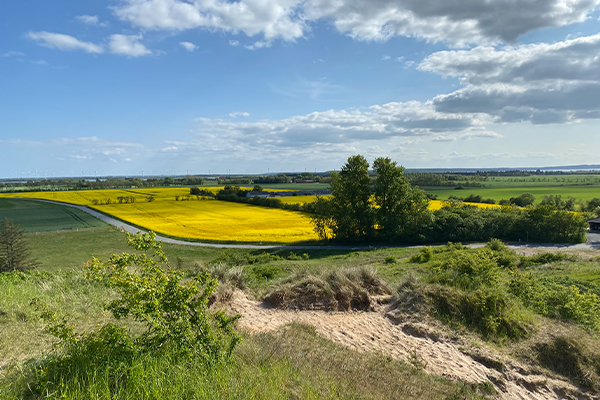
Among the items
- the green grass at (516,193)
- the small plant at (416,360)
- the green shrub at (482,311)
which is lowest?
the green grass at (516,193)

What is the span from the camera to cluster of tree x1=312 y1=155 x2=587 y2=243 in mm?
43906

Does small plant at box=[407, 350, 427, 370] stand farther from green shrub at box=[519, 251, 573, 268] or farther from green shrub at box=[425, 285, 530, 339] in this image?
green shrub at box=[519, 251, 573, 268]

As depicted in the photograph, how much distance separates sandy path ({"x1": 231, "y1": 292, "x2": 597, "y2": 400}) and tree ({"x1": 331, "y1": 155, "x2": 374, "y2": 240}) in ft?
112

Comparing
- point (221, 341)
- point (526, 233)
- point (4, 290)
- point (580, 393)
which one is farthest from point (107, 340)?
point (526, 233)

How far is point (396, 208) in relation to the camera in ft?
149

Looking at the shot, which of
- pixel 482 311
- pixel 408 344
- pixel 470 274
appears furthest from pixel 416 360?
pixel 470 274

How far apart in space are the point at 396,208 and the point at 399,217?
5.31 ft

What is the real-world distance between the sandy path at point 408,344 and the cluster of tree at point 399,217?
113 feet

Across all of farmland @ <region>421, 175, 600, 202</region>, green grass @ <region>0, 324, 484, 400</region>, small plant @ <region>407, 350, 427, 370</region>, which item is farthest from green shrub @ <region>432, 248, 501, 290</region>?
farmland @ <region>421, 175, 600, 202</region>

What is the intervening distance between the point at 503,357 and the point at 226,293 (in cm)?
772

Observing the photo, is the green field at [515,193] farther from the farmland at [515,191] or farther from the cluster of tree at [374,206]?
the cluster of tree at [374,206]

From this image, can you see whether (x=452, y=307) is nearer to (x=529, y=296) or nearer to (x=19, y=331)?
(x=529, y=296)

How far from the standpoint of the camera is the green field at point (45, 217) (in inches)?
2254

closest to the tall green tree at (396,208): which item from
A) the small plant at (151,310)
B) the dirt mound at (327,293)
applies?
the dirt mound at (327,293)
